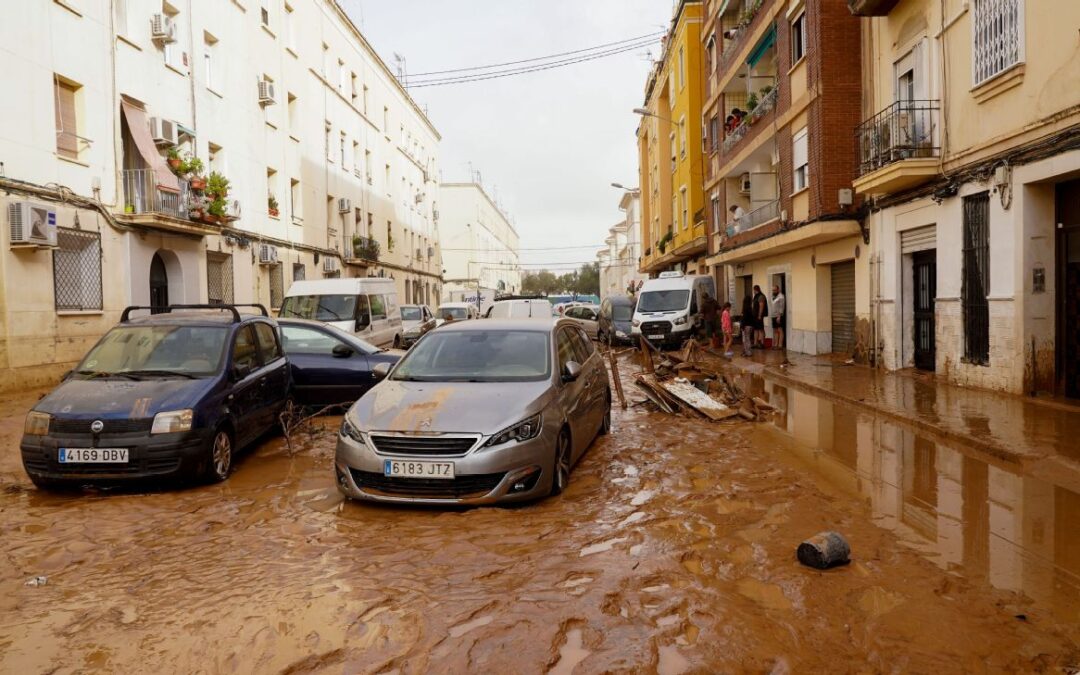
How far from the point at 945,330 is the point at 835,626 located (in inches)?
436

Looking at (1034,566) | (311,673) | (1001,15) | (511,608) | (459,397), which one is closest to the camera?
(311,673)

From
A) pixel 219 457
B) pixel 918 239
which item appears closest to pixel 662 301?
pixel 918 239

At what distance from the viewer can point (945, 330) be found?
13.1 m

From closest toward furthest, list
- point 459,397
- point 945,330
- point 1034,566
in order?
1. point 1034,566
2. point 459,397
3. point 945,330

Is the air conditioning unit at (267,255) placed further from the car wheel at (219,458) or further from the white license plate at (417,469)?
the white license plate at (417,469)

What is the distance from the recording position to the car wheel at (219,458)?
22.7ft

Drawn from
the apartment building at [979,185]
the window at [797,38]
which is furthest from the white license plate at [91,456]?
the window at [797,38]

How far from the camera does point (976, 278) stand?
12.2 m

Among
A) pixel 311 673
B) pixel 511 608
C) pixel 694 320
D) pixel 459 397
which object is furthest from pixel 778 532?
pixel 694 320

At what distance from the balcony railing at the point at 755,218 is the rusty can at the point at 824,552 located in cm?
1833

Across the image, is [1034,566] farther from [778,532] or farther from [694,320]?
[694,320]

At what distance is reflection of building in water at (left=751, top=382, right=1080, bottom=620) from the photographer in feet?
14.6

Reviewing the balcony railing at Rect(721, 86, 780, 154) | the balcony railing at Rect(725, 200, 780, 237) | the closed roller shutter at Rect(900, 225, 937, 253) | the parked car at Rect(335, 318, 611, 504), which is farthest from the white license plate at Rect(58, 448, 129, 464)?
the balcony railing at Rect(721, 86, 780, 154)

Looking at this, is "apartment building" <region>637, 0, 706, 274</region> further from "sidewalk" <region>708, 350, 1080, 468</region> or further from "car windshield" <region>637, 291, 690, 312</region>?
"sidewalk" <region>708, 350, 1080, 468</region>
